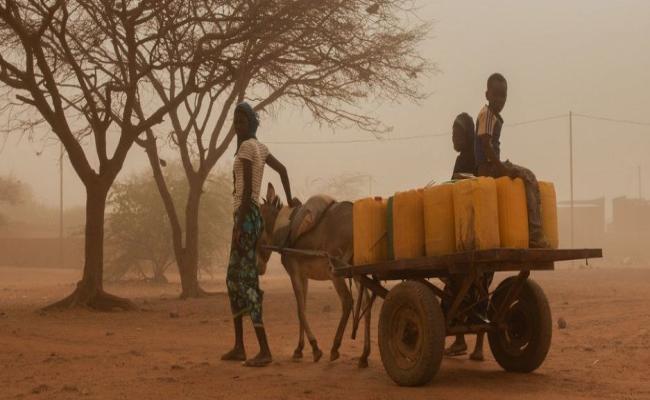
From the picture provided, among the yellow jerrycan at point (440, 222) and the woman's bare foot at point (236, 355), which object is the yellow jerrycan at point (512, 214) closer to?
the yellow jerrycan at point (440, 222)

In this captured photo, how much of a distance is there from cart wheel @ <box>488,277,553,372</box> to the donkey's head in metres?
2.41

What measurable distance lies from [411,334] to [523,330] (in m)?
1.21

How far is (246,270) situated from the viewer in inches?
320

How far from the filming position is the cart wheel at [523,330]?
23.5 ft

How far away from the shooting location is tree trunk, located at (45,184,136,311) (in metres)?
15.3

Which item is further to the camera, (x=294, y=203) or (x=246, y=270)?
(x=294, y=203)

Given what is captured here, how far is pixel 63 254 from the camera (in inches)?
1757

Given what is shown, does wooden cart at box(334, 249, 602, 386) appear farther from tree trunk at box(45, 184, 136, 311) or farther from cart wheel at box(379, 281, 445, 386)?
tree trunk at box(45, 184, 136, 311)

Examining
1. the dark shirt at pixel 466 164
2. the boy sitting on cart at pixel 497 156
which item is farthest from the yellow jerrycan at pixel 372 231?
the dark shirt at pixel 466 164

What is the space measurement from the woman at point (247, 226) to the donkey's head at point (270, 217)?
26.0 inches

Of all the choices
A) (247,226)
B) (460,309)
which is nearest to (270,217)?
(247,226)

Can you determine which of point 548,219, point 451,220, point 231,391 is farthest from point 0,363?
point 548,219

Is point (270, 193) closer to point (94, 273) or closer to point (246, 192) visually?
point (246, 192)

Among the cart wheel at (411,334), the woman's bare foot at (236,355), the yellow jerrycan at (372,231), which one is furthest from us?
the woman's bare foot at (236,355)
